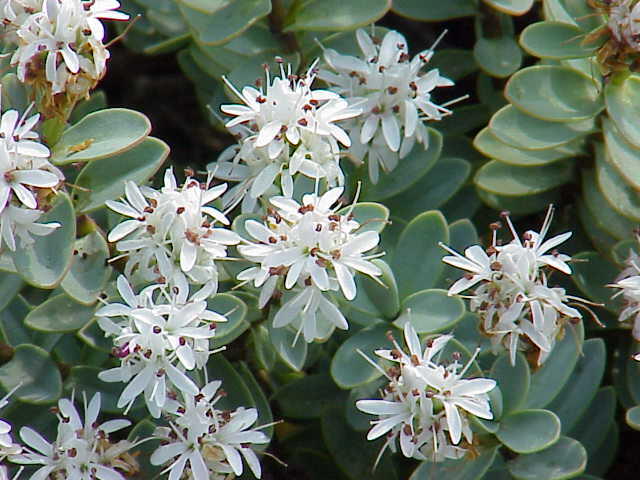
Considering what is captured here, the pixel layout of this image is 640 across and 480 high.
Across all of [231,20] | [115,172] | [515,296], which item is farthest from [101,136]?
[515,296]

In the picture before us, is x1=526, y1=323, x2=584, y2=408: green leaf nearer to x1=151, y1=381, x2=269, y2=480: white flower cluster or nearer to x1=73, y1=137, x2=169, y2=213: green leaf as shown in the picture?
x1=151, y1=381, x2=269, y2=480: white flower cluster

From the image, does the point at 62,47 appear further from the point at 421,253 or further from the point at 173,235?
the point at 421,253

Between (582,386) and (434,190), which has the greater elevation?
(434,190)

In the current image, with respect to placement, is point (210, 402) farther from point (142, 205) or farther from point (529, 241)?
point (529, 241)

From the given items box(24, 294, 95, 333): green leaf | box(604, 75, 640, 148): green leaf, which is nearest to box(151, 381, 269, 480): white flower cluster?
box(24, 294, 95, 333): green leaf

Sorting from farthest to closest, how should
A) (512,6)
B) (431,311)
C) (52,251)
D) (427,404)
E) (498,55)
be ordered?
(498,55), (512,6), (431,311), (52,251), (427,404)

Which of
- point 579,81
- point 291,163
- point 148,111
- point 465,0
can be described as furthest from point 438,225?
point 148,111
